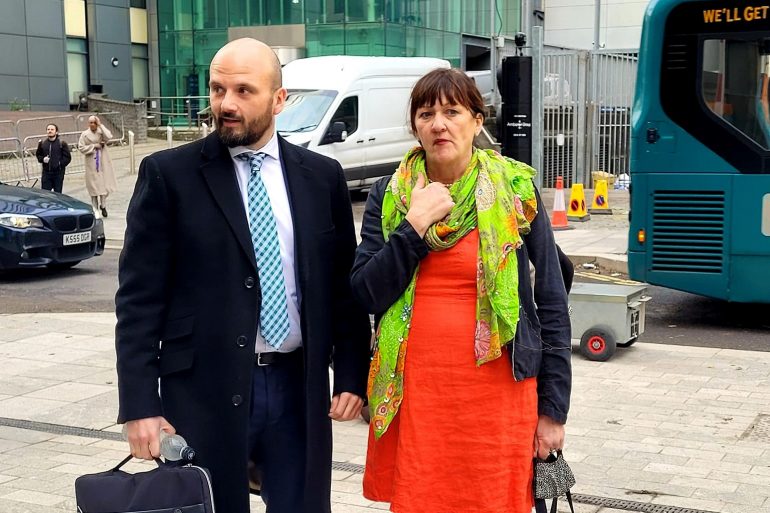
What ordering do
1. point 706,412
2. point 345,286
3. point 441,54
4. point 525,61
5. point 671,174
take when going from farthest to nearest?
point 441,54 → point 525,61 → point 671,174 → point 706,412 → point 345,286

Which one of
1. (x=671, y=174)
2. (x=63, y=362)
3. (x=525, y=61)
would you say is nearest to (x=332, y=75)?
(x=525, y=61)

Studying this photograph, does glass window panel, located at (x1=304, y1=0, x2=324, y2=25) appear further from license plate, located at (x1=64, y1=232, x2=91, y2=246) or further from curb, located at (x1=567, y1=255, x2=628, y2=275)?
license plate, located at (x1=64, y1=232, x2=91, y2=246)

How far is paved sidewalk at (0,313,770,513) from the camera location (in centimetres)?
534

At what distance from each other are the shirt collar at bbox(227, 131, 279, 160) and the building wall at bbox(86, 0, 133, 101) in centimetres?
3806

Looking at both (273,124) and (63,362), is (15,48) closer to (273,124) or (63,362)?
(63,362)

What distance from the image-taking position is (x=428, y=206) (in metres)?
3.17

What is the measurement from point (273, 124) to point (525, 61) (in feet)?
35.2

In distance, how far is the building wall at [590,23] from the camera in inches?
1973

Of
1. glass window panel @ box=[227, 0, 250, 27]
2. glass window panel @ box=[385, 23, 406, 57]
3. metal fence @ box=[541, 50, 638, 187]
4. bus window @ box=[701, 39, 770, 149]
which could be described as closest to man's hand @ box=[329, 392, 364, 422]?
bus window @ box=[701, 39, 770, 149]

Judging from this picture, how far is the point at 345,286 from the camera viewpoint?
11.4 feet

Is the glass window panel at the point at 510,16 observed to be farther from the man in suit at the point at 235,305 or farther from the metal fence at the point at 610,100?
the man in suit at the point at 235,305

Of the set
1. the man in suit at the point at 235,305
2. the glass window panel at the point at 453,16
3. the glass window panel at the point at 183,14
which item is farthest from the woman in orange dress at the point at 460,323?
the glass window panel at the point at 183,14

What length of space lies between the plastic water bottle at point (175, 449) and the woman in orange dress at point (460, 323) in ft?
1.83

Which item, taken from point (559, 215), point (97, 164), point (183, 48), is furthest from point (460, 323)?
point (183, 48)
